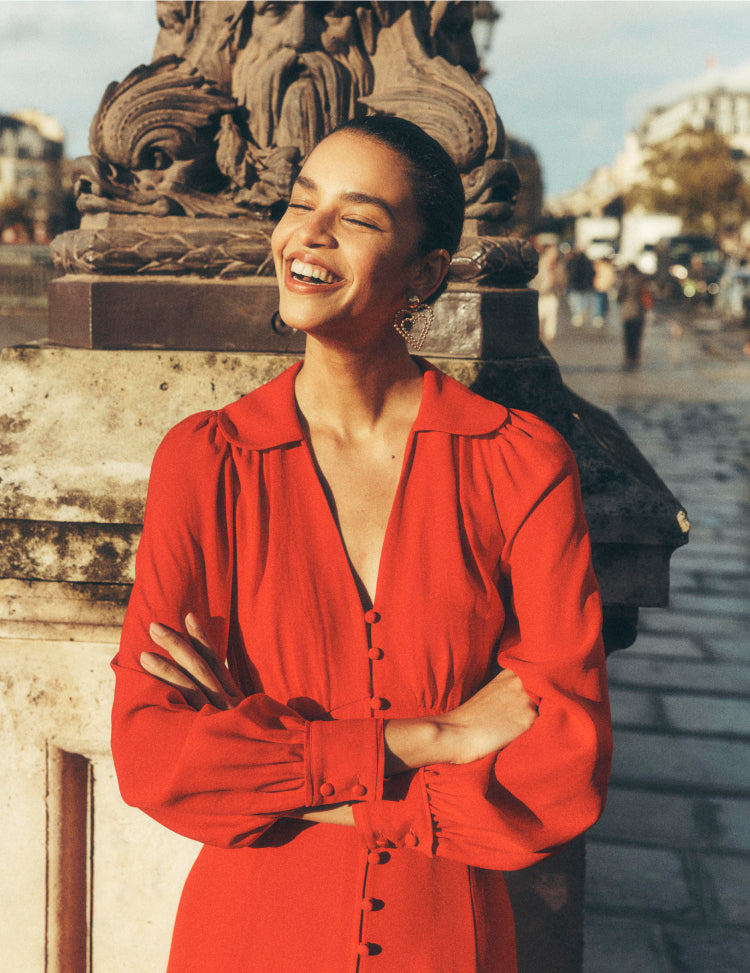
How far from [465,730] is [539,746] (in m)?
0.11

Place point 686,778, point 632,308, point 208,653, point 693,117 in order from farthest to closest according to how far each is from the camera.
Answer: point 693,117
point 632,308
point 686,778
point 208,653

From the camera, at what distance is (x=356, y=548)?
1.62 metres

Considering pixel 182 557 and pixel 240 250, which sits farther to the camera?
pixel 240 250

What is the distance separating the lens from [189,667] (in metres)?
1.55

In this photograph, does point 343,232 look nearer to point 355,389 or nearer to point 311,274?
point 311,274

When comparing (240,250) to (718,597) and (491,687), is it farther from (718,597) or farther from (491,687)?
(718,597)

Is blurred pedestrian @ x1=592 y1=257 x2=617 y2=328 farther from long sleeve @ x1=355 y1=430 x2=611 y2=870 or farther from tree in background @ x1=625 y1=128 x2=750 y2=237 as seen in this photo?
tree in background @ x1=625 y1=128 x2=750 y2=237

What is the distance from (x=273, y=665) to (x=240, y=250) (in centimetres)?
111

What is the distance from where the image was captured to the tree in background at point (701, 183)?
6216 centimetres

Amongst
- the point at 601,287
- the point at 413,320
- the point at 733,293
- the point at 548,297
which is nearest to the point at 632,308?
the point at 548,297

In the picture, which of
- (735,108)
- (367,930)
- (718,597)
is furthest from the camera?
(735,108)

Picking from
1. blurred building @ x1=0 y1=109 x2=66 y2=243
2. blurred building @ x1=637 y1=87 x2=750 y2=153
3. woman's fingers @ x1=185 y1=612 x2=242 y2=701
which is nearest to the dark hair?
woman's fingers @ x1=185 y1=612 x2=242 y2=701

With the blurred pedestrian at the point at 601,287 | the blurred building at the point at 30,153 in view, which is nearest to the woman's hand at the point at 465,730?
→ the blurred pedestrian at the point at 601,287

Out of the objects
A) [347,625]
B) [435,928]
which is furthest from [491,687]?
[435,928]
